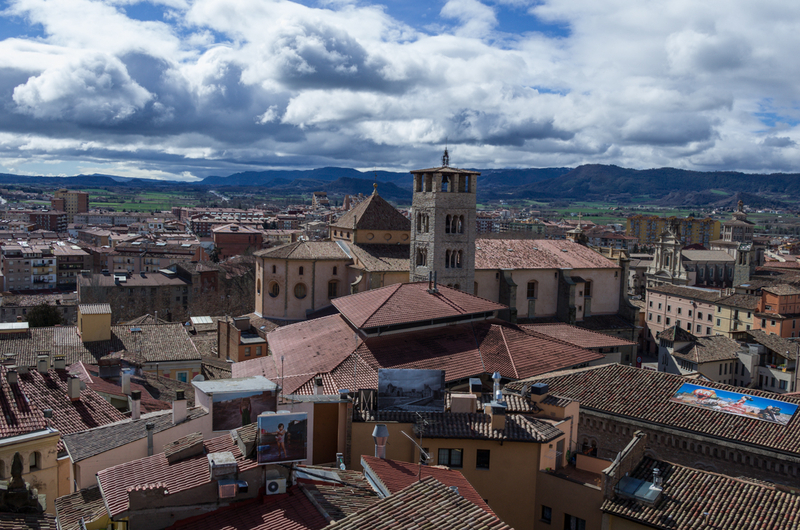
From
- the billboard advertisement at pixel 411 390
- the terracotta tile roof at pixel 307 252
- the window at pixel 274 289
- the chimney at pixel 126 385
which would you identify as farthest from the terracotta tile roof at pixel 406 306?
the window at pixel 274 289

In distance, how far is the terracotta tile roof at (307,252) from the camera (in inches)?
1951

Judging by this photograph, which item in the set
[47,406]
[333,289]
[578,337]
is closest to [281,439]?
[47,406]

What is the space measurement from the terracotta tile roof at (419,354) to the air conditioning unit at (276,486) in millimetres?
12667

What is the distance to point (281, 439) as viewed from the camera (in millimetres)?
→ 13172

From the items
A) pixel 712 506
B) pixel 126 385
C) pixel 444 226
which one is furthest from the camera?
pixel 444 226

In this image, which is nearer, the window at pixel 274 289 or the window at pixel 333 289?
the window at pixel 274 289

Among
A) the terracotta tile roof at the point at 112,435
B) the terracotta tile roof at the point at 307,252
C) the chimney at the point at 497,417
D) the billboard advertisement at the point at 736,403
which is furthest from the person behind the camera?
the terracotta tile roof at the point at 307,252

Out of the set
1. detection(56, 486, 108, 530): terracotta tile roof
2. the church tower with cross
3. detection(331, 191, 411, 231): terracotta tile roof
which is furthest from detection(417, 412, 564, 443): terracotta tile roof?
detection(331, 191, 411, 231): terracotta tile roof

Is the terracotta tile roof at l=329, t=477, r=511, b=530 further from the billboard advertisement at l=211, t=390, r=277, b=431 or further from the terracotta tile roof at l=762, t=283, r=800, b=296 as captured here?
the terracotta tile roof at l=762, t=283, r=800, b=296

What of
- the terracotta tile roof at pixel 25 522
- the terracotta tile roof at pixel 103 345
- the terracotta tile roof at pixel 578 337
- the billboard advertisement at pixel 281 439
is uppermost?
the billboard advertisement at pixel 281 439

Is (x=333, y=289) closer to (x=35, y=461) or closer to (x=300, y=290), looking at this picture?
(x=300, y=290)

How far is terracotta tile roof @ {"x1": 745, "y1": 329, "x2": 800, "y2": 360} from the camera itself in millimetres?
54312

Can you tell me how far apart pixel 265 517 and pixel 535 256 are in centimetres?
4270

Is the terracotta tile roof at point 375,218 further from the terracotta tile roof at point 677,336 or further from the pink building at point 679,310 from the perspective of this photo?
Result: the pink building at point 679,310
